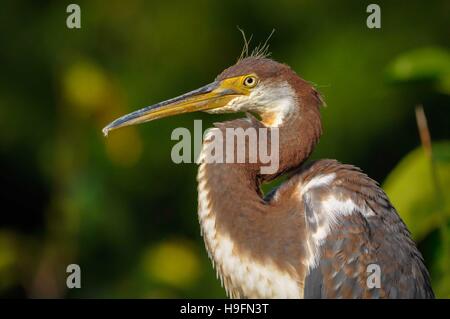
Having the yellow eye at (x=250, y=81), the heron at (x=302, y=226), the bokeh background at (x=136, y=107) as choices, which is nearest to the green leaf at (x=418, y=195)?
Result: the heron at (x=302, y=226)

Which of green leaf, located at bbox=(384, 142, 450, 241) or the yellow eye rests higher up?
the yellow eye

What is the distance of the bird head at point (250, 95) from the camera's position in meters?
3.72

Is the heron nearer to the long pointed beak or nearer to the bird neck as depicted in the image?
the bird neck

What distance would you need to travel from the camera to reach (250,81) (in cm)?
380

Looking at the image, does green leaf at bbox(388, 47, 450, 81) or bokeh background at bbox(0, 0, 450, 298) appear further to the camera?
bokeh background at bbox(0, 0, 450, 298)

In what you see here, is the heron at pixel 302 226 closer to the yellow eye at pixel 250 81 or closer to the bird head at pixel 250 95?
the bird head at pixel 250 95

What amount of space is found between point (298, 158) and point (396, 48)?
437 cm

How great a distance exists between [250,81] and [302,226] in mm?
628

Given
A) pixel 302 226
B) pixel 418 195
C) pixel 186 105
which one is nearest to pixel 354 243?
pixel 302 226

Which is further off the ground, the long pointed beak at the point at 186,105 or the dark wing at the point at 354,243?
the long pointed beak at the point at 186,105

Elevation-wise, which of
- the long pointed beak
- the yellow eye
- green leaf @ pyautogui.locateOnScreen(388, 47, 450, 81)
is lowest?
the long pointed beak

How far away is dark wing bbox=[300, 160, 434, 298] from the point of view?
11.4 ft

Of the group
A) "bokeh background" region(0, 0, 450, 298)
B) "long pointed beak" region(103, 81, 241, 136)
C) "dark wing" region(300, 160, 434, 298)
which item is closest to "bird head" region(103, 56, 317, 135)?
"long pointed beak" region(103, 81, 241, 136)

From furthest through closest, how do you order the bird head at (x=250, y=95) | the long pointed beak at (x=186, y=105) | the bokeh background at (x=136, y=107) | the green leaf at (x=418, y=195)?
the bokeh background at (x=136, y=107)
the green leaf at (x=418, y=195)
the long pointed beak at (x=186, y=105)
the bird head at (x=250, y=95)
